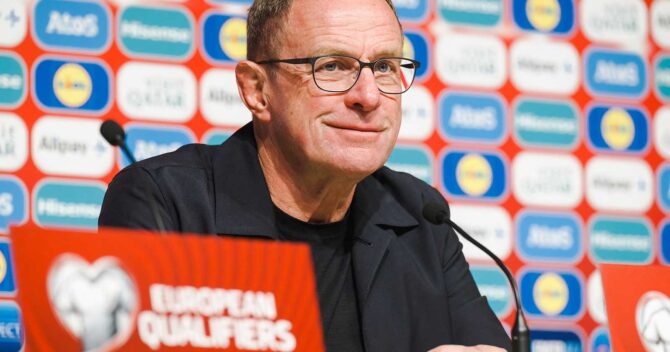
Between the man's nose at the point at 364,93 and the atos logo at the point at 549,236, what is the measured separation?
1.36 meters

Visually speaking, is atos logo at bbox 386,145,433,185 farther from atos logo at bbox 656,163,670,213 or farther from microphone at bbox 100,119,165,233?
microphone at bbox 100,119,165,233

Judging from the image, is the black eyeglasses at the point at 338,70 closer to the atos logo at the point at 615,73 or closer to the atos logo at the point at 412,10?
the atos logo at the point at 412,10

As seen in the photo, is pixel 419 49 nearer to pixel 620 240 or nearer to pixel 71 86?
pixel 620 240

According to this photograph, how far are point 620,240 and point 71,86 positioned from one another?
180 cm

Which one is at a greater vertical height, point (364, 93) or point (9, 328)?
point (364, 93)

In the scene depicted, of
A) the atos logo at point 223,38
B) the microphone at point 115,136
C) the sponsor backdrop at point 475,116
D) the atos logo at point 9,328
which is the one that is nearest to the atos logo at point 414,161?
the sponsor backdrop at point 475,116

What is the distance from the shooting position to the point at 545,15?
11.2 ft

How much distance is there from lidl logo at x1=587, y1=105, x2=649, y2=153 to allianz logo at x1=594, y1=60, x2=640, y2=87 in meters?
0.09

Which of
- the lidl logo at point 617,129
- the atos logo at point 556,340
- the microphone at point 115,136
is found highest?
the microphone at point 115,136

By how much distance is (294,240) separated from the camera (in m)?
2.14

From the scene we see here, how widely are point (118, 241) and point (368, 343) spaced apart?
0.75m

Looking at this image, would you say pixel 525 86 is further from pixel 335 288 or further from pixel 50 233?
pixel 50 233

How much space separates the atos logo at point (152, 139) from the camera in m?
2.88

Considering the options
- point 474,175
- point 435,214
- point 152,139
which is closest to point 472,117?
point 474,175
